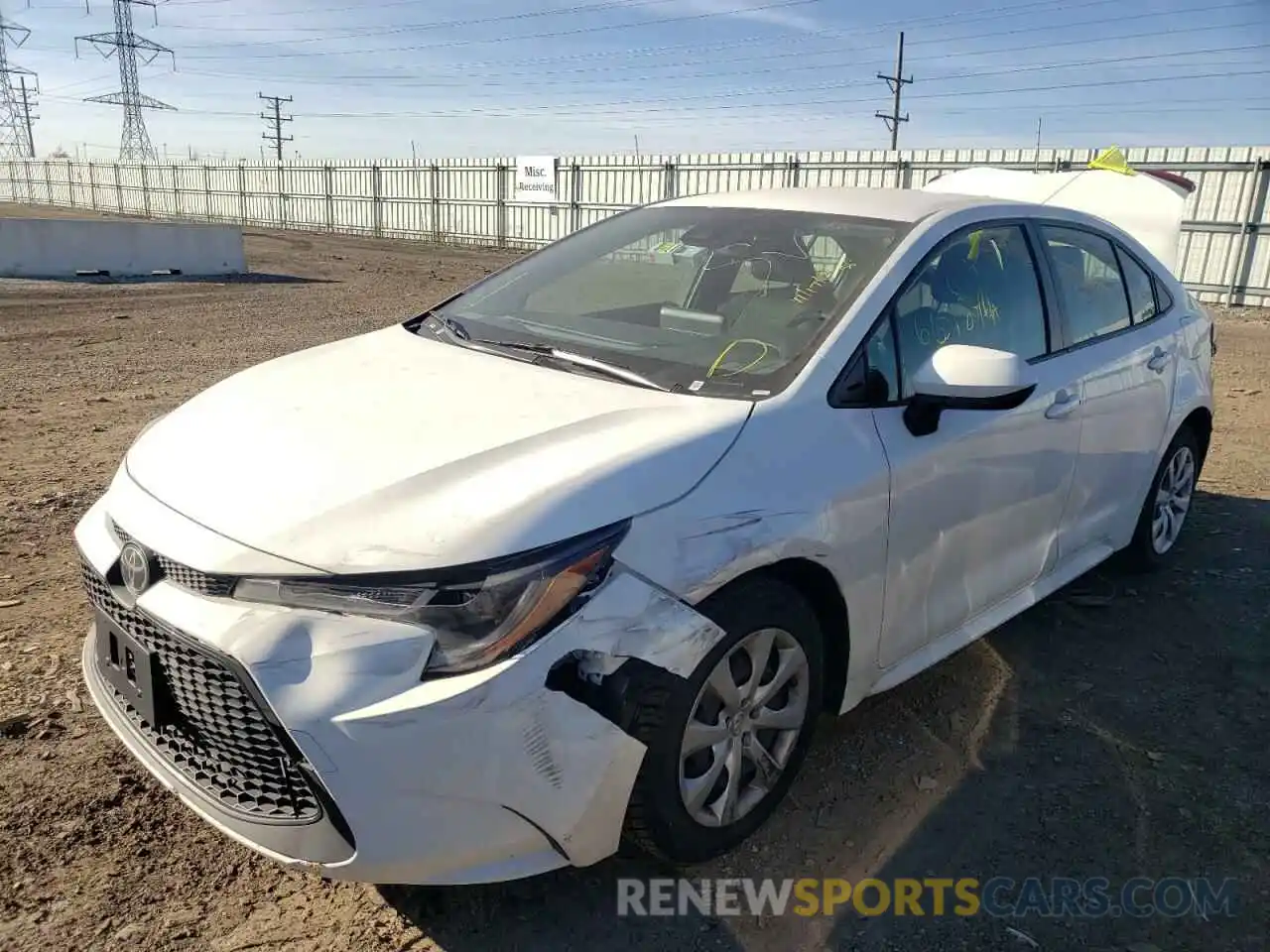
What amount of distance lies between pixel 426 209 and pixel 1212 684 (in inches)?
1243

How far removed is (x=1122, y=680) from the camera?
3.68 m

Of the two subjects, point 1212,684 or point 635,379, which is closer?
point 635,379

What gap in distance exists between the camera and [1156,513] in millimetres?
4566

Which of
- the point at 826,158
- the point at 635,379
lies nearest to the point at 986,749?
the point at 635,379

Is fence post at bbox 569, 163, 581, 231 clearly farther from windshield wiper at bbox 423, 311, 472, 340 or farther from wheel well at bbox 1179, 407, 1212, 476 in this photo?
windshield wiper at bbox 423, 311, 472, 340

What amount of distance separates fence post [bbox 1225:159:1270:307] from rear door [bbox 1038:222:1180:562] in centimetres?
1415

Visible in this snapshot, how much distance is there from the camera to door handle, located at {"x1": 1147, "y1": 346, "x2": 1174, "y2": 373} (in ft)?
13.3

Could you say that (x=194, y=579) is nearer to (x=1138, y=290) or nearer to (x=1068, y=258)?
(x=1068, y=258)

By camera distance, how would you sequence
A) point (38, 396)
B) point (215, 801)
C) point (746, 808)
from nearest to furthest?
1. point (215, 801)
2. point (746, 808)
3. point (38, 396)

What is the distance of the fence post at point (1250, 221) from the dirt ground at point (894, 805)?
13353mm

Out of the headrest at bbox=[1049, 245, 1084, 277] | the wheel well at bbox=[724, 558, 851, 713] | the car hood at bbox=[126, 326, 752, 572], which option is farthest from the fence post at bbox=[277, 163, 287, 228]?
the wheel well at bbox=[724, 558, 851, 713]

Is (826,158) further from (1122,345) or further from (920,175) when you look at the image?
(1122,345)

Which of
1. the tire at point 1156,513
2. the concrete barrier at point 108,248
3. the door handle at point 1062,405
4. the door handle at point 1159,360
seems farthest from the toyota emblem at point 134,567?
the concrete barrier at point 108,248

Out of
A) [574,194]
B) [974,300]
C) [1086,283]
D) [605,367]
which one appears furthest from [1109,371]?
[574,194]
